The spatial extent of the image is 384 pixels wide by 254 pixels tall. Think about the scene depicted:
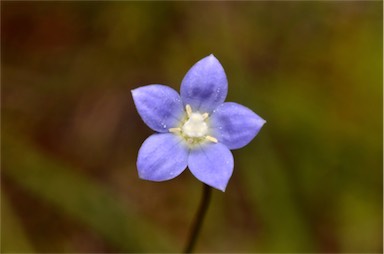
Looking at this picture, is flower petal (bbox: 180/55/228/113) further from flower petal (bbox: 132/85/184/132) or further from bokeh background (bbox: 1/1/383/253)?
bokeh background (bbox: 1/1/383/253)

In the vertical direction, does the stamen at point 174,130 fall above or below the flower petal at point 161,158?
above

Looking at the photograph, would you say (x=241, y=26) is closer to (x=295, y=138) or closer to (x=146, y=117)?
(x=295, y=138)

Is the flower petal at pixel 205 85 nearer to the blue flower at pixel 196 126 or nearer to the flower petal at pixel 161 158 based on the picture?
the blue flower at pixel 196 126

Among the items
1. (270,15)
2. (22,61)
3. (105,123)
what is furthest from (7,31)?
(270,15)

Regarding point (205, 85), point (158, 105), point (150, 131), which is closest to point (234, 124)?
point (205, 85)

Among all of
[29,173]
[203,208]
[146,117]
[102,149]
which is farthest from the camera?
[102,149]

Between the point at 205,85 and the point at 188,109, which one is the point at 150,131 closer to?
the point at 188,109

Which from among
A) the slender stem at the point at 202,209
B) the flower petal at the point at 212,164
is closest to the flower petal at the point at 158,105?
the flower petal at the point at 212,164
